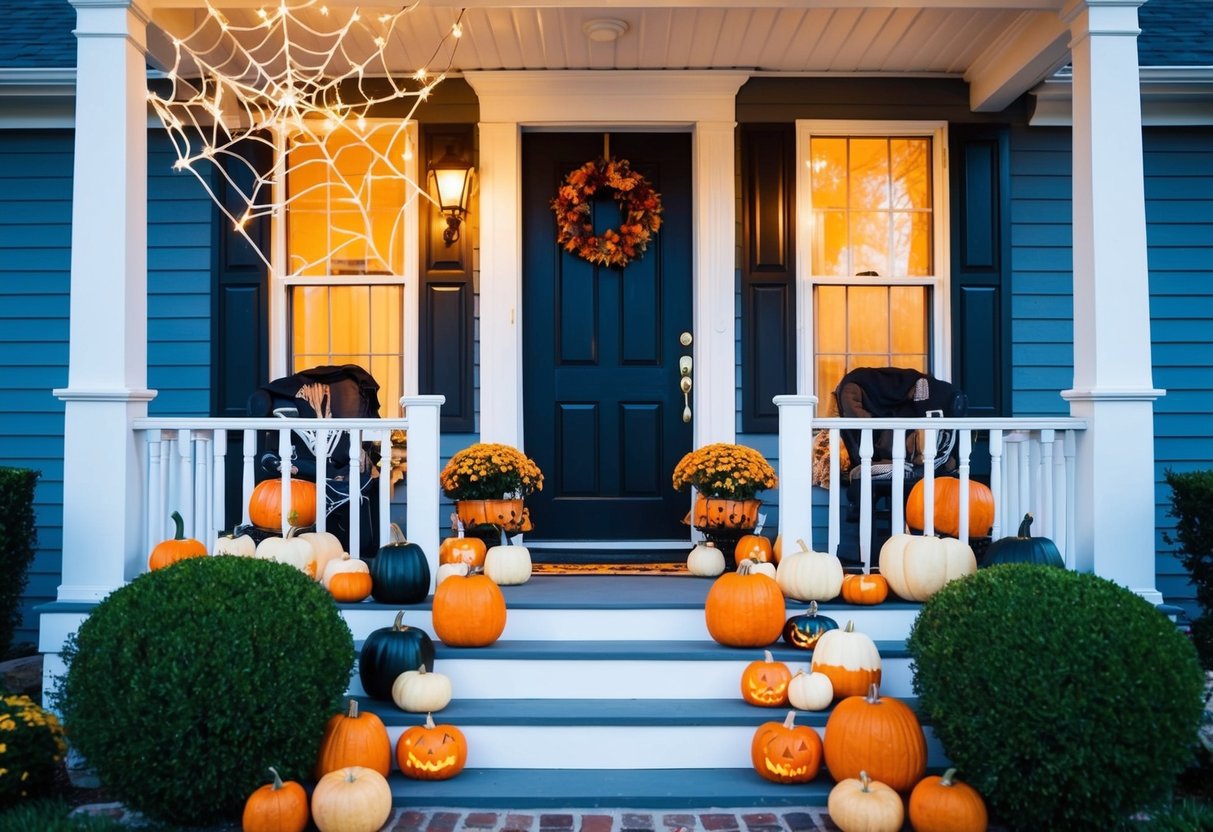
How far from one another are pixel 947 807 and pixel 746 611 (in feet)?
3.15

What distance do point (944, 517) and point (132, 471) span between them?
3.19 m

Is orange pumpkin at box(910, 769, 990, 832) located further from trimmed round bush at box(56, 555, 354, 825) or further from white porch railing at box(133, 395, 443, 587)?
white porch railing at box(133, 395, 443, 587)

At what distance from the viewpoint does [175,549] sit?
12.3 ft

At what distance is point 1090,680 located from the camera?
2740 mm

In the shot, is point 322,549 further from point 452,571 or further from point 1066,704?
point 1066,704

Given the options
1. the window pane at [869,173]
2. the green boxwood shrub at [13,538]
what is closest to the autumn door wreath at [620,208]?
the window pane at [869,173]

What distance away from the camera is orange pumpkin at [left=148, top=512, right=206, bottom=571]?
3.73 metres

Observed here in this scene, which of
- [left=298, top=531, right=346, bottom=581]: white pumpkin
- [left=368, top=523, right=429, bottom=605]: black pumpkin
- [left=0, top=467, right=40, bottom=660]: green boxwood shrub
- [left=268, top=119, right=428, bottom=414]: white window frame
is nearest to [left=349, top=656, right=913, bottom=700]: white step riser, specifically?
[left=368, top=523, right=429, bottom=605]: black pumpkin

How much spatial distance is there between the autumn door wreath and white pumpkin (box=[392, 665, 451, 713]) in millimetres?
2631

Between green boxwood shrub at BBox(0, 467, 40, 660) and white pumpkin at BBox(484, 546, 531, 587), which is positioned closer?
white pumpkin at BBox(484, 546, 531, 587)

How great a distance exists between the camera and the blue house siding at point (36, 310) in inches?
214

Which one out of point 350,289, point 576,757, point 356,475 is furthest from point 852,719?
point 350,289

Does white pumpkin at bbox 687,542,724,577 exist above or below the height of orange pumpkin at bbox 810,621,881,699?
above

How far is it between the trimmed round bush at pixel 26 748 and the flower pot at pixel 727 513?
2.69 metres
